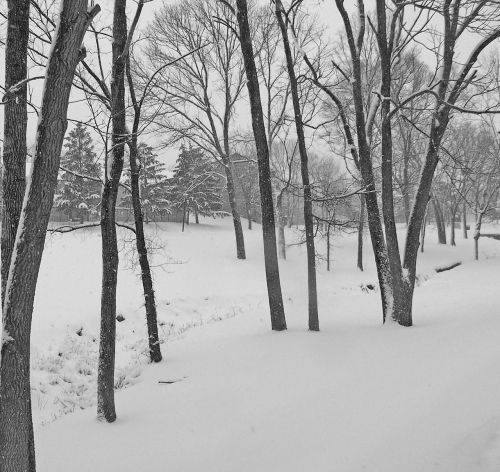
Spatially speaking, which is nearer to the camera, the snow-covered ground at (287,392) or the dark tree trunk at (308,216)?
the snow-covered ground at (287,392)

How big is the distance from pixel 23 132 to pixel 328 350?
5528 mm

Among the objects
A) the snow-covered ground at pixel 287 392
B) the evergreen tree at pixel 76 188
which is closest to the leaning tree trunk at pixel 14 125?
the snow-covered ground at pixel 287 392

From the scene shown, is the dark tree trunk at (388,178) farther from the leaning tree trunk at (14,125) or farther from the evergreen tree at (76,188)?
the evergreen tree at (76,188)

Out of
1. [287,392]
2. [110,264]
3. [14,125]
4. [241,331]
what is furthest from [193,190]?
[14,125]

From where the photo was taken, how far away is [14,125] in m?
3.25

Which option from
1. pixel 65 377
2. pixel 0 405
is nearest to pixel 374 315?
pixel 65 377

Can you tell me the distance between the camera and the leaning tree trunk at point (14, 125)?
3.12 m

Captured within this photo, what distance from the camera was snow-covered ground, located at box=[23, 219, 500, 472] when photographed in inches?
136

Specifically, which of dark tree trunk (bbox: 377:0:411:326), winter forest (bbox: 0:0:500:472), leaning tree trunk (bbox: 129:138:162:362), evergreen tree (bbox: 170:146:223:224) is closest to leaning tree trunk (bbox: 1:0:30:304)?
winter forest (bbox: 0:0:500:472)

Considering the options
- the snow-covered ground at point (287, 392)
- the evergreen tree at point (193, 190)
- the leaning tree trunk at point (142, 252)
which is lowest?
the snow-covered ground at point (287, 392)

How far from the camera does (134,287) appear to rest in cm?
1377

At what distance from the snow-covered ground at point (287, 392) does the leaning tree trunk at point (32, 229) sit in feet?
5.36

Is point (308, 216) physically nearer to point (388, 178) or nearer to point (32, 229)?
point (388, 178)

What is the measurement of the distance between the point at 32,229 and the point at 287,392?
385 centimetres
